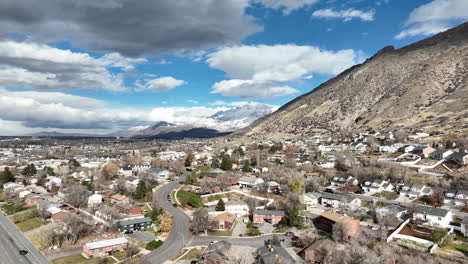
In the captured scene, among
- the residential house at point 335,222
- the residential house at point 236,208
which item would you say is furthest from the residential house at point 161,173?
the residential house at point 335,222

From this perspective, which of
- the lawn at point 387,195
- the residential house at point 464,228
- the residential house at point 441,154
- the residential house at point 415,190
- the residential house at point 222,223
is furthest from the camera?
the residential house at point 441,154

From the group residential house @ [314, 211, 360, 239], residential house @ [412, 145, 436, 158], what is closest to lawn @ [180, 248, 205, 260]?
residential house @ [314, 211, 360, 239]

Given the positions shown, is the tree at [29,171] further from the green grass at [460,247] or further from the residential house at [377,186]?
the green grass at [460,247]

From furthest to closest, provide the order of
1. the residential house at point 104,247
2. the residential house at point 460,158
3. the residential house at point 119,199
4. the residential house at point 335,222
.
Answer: the residential house at point 460,158 → the residential house at point 119,199 → the residential house at point 335,222 → the residential house at point 104,247

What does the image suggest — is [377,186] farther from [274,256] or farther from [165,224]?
[165,224]

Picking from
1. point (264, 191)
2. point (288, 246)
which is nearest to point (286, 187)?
point (264, 191)

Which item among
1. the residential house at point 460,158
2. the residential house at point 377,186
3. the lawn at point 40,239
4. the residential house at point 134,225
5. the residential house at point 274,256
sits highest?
the residential house at point 460,158

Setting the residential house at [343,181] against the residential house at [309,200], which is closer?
the residential house at [309,200]
